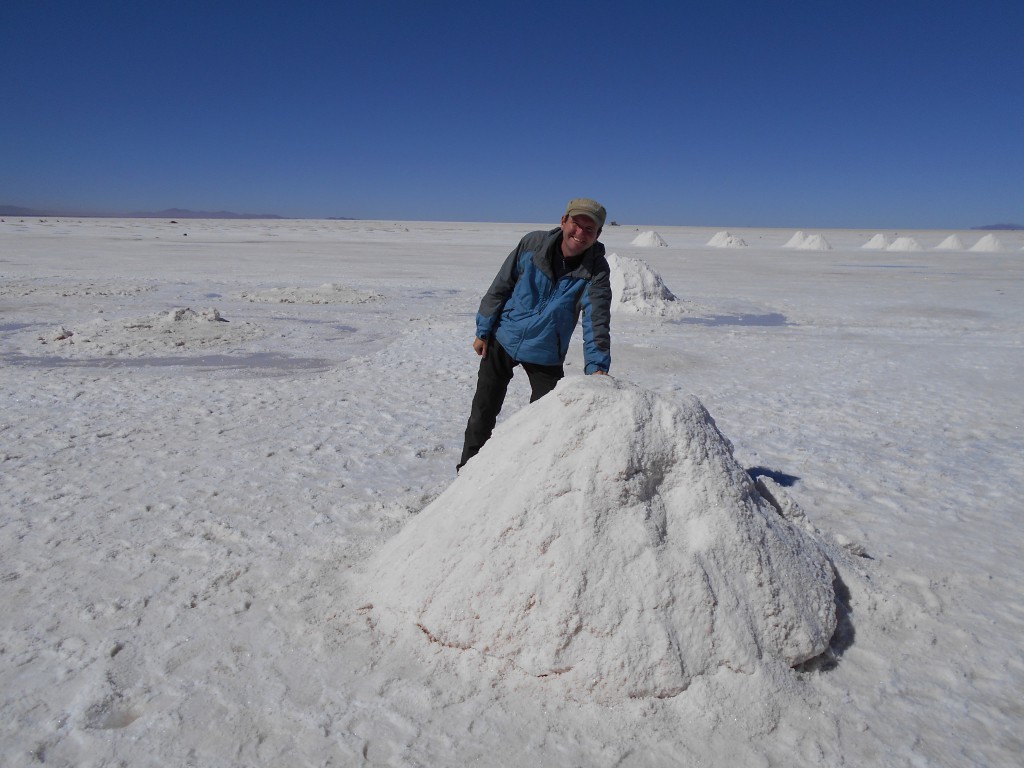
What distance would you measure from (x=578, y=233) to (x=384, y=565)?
161 centimetres

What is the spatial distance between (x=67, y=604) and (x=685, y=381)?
17.5ft

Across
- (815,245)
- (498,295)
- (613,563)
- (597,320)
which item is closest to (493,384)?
(498,295)

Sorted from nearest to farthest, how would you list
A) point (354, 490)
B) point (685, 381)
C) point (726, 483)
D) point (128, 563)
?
point (726, 483)
point (128, 563)
point (354, 490)
point (685, 381)

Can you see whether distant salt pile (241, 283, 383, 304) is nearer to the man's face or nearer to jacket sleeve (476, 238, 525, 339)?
jacket sleeve (476, 238, 525, 339)

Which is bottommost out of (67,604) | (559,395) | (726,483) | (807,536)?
(67,604)

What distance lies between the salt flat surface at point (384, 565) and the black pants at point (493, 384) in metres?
0.44

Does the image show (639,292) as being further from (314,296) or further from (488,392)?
(488,392)

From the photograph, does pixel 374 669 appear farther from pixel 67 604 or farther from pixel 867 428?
pixel 867 428

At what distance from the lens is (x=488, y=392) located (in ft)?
11.9

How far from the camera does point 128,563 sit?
3.00 m

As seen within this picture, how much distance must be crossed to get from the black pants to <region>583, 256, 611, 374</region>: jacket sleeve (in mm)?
294

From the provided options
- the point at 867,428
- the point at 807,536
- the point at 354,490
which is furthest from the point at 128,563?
the point at 867,428

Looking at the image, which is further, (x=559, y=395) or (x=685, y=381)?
(x=685, y=381)

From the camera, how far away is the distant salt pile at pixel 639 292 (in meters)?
10.9
